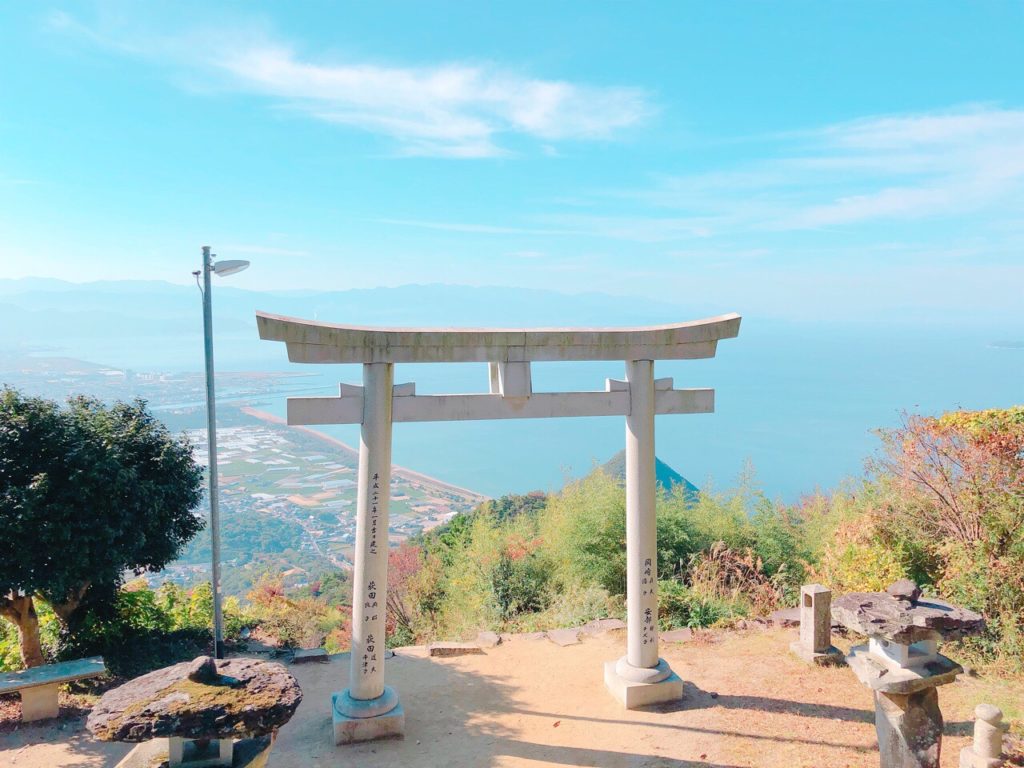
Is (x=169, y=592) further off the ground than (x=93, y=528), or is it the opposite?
(x=93, y=528)

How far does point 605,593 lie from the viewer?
10.7 metres

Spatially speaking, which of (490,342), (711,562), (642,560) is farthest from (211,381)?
(711,562)

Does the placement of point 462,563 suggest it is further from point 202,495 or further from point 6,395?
point 6,395

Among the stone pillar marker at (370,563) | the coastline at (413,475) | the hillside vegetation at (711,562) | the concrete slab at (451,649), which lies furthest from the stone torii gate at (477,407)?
the coastline at (413,475)

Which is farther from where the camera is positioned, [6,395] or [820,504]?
[820,504]

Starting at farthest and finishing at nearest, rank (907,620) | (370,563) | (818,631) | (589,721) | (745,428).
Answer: (745,428), (818,631), (589,721), (370,563), (907,620)

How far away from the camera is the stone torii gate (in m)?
6.23

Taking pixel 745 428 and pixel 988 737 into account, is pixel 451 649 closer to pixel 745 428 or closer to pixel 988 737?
pixel 988 737

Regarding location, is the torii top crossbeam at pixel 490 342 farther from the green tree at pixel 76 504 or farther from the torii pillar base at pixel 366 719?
the green tree at pixel 76 504

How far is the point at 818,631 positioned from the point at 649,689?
2545mm

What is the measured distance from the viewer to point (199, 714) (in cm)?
350

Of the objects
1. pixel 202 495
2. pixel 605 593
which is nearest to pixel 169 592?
pixel 202 495

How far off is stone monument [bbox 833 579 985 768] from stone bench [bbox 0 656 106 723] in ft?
25.4

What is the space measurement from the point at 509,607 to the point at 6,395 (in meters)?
7.89
